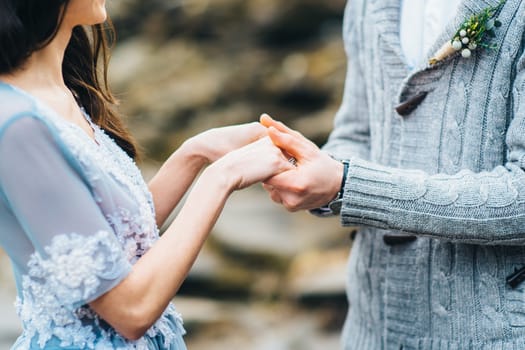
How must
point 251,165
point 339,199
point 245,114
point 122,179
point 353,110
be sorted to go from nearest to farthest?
1. point 122,179
2. point 251,165
3. point 339,199
4. point 353,110
5. point 245,114

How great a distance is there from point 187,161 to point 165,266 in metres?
0.55

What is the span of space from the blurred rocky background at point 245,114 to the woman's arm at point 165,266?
11.1 feet

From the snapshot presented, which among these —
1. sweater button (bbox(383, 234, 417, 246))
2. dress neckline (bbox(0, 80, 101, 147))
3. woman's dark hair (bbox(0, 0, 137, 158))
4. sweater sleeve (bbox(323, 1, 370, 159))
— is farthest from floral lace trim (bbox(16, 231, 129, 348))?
sweater sleeve (bbox(323, 1, 370, 159))

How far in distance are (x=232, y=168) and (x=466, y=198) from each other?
561mm

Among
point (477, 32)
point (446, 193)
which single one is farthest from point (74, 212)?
point (477, 32)

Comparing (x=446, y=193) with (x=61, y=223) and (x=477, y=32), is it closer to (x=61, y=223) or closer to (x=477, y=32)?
(x=477, y=32)

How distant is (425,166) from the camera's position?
6.56 feet

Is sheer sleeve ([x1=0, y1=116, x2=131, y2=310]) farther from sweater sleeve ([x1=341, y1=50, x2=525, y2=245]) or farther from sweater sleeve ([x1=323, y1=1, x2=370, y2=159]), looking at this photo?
sweater sleeve ([x1=323, y1=1, x2=370, y2=159])

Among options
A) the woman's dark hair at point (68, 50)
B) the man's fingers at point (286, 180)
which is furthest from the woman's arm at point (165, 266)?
the woman's dark hair at point (68, 50)

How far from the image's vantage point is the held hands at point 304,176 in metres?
1.88

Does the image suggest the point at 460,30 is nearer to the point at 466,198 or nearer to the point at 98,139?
the point at 466,198

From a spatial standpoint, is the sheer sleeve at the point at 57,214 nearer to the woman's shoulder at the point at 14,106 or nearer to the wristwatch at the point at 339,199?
the woman's shoulder at the point at 14,106

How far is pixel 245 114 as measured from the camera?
657cm

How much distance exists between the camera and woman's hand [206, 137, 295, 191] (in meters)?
1.72
